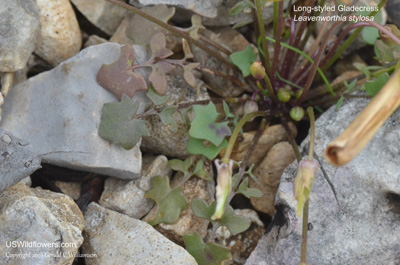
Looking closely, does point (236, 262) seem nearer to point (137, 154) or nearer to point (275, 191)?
point (275, 191)

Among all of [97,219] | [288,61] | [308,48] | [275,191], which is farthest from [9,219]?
[308,48]

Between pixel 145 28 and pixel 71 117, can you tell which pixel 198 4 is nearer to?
pixel 145 28

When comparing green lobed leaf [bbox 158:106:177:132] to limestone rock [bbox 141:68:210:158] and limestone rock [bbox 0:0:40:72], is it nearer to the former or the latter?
limestone rock [bbox 141:68:210:158]

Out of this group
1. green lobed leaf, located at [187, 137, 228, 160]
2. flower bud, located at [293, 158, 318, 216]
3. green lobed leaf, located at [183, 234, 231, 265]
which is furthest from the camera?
green lobed leaf, located at [187, 137, 228, 160]

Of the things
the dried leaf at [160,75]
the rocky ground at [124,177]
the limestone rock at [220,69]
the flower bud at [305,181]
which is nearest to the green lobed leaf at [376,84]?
the rocky ground at [124,177]

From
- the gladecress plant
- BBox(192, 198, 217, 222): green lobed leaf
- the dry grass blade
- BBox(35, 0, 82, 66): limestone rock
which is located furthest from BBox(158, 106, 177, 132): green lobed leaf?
the dry grass blade

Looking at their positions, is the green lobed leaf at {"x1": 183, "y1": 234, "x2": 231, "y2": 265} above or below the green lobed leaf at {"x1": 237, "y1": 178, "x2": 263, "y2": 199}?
below

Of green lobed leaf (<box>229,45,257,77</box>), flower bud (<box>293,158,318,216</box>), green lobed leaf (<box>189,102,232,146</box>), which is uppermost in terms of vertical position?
flower bud (<box>293,158,318,216</box>)

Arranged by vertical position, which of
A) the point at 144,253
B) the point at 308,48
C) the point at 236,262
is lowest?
the point at 236,262
